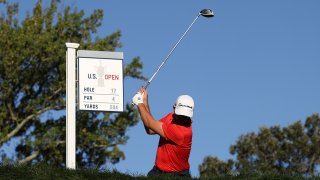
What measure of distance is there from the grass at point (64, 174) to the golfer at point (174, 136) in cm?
27

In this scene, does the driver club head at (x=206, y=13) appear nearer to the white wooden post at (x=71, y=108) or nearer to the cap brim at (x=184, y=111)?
the white wooden post at (x=71, y=108)

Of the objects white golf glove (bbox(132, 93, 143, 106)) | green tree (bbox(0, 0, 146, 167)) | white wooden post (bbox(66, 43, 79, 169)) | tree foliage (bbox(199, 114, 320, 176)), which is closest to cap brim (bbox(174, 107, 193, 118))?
white golf glove (bbox(132, 93, 143, 106))

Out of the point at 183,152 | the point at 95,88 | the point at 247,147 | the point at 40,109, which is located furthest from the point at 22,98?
the point at 183,152

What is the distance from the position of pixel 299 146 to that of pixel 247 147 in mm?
3869

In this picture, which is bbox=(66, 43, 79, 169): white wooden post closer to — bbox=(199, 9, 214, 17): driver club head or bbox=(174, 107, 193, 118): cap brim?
bbox=(199, 9, 214, 17): driver club head

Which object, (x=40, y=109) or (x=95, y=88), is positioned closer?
(x=95, y=88)

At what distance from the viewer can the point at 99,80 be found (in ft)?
64.1

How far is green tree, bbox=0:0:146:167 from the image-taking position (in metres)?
45.6

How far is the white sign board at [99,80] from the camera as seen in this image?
1934cm

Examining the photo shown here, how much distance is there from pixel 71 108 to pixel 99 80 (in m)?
1.22

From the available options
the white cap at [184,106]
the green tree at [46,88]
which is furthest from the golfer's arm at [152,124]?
the green tree at [46,88]

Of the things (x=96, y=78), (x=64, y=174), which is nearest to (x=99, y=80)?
(x=96, y=78)

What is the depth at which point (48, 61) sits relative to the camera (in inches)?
1833

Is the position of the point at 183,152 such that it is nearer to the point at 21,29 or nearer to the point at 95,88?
the point at 95,88
